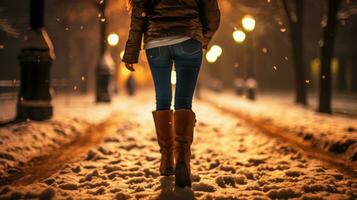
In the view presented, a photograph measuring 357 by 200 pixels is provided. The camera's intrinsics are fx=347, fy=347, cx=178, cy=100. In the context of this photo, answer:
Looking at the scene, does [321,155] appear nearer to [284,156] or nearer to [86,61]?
[284,156]

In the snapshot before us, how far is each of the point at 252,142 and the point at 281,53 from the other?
94.4ft

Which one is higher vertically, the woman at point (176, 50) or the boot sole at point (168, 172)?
the woman at point (176, 50)

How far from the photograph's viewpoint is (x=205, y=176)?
3.55 metres

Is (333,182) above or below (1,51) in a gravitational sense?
below

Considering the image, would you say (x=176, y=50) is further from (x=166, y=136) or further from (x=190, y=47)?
(x=166, y=136)

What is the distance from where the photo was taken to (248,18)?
11391 mm

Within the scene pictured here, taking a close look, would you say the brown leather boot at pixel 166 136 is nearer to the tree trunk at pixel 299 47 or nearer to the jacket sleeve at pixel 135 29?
the jacket sleeve at pixel 135 29

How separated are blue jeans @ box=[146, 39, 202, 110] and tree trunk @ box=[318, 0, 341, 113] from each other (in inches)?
318

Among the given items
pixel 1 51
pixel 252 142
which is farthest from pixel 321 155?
pixel 1 51

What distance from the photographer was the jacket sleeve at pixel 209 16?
322 centimetres

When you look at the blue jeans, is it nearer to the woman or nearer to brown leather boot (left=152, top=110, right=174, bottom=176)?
the woman

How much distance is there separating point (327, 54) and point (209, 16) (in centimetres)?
814

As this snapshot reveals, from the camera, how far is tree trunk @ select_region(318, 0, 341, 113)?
9.84 m

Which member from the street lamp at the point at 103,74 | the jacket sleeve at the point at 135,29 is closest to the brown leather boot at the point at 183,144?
the jacket sleeve at the point at 135,29
